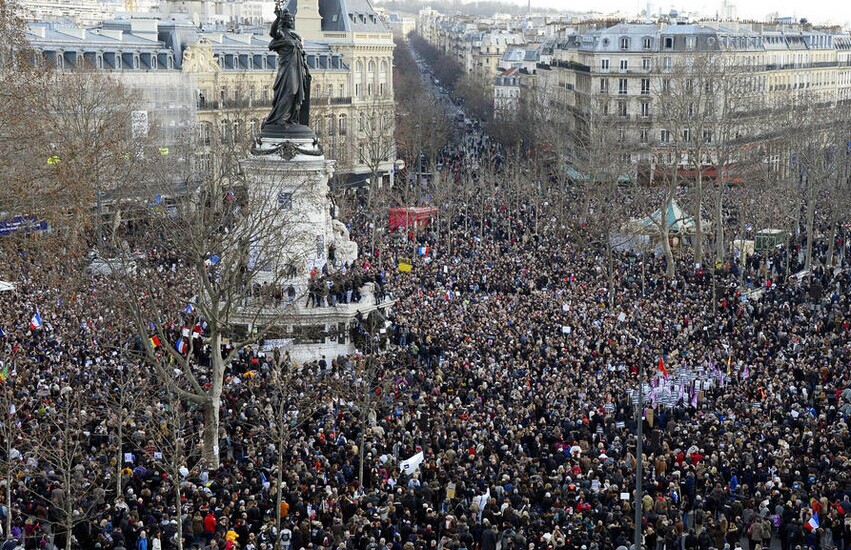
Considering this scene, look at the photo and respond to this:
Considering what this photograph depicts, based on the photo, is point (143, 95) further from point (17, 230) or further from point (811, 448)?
point (811, 448)

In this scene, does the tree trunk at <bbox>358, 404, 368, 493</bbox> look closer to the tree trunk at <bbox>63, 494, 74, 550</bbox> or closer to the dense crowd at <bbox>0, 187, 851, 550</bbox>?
the dense crowd at <bbox>0, 187, 851, 550</bbox>

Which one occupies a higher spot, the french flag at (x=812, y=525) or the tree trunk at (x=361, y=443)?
the tree trunk at (x=361, y=443)

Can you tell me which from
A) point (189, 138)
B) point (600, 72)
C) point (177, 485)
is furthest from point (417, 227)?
point (177, 485)

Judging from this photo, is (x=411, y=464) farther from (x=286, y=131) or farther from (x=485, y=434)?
(x=286, y=131)

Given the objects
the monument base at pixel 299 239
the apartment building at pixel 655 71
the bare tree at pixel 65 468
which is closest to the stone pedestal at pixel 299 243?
the monument base at pixel 299 239

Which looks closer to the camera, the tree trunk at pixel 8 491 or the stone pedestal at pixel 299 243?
the tree trunk at pixel 8 491

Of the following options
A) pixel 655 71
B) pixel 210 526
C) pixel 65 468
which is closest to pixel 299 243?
pixel 65 468

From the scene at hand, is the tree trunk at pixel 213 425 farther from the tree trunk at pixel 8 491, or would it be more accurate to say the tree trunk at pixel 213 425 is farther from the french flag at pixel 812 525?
the french flag at pixel 812 525

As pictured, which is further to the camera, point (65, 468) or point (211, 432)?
point (211, 432)
